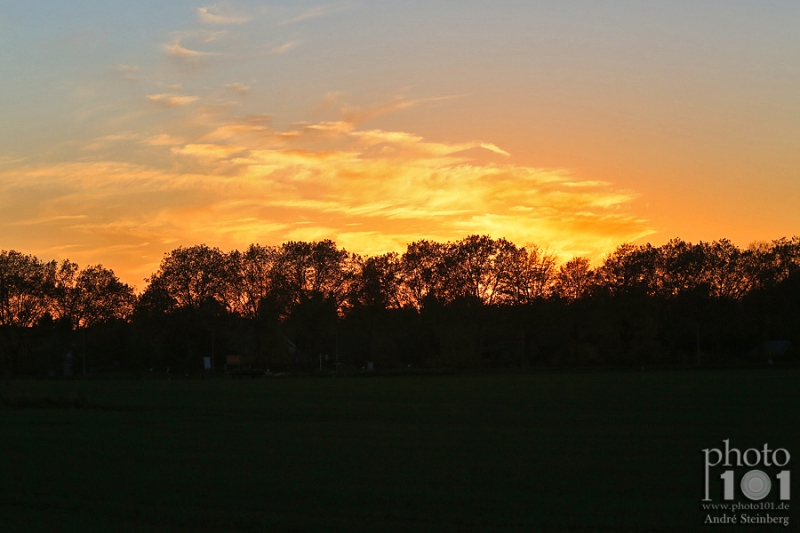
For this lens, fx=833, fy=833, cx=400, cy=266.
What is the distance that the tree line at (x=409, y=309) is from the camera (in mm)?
99938

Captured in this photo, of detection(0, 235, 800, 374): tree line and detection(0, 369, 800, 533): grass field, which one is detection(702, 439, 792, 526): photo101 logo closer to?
detection(0, 369, 800, 533): grass field

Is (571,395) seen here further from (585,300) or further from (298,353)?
Answer: (298,353)

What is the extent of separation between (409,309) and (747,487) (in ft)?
340

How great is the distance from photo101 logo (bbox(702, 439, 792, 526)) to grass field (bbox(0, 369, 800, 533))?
0.85 ft

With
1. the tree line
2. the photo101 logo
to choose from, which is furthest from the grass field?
the tree line

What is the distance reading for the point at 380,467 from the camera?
16094 mm

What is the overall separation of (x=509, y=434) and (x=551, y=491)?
874cm

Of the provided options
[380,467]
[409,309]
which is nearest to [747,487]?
[380,467]

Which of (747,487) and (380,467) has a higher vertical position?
(747,487)

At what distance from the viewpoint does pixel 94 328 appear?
109 metres

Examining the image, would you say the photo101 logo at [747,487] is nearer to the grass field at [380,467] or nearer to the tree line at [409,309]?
the grass field at [380,467]

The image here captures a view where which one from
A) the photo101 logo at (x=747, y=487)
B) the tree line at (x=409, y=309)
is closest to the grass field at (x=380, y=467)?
the photo101 logo at (x=747, y=487)

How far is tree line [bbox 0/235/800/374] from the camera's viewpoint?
99.9 meters

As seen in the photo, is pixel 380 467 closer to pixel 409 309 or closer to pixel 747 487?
pixel 747 487
